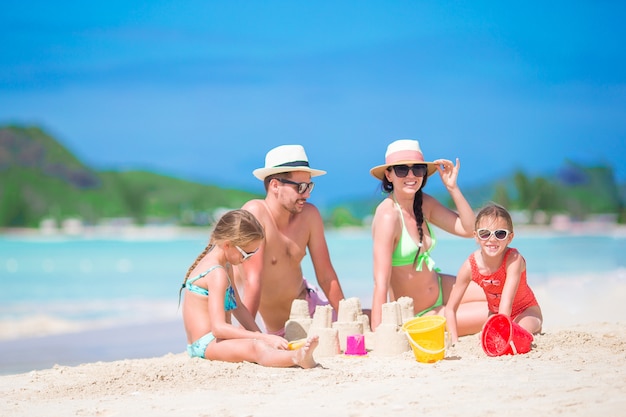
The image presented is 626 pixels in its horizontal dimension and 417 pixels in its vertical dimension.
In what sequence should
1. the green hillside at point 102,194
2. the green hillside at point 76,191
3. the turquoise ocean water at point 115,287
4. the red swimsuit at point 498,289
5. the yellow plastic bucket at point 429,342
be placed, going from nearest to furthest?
the yellow plastic bucket at point 429,342 < the red swimsuit at point 498,289 < the turquoise ocean water at point 115,287 < the green hillside at point 102,194 < the green hillside at point 76,191

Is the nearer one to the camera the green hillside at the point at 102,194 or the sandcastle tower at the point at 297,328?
the sandcastle tower at the point at 297,328

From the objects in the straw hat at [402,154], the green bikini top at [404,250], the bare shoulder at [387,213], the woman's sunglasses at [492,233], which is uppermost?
the straw hat at [402,154]

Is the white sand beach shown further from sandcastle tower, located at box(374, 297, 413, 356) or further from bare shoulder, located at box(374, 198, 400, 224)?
bare shoulder, located at box(374, 198, 400, 224)

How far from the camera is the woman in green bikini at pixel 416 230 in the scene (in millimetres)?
5578

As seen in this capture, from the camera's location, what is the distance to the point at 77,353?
25.0ft

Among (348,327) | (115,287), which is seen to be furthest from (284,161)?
(115,287)

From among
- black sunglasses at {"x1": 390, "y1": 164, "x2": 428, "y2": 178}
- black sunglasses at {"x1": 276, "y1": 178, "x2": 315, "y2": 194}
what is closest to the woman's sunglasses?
black sunglasses at {"x1": 390, "y1": 164, "x2": 428, "y2": 178}

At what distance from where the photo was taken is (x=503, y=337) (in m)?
4.70

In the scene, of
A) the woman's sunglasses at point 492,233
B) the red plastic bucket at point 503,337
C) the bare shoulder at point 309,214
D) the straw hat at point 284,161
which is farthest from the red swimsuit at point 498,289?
the straw hat at point 284,161

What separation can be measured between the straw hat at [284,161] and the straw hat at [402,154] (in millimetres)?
541

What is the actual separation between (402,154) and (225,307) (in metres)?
1.83

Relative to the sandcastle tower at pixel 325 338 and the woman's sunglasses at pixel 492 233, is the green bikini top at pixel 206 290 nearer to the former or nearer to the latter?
the sandcastle tower at pixel 325 338

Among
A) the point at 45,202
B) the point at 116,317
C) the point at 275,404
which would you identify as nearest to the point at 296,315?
the point at 275,404

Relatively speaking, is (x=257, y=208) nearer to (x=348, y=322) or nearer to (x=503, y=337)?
(x=348, y=322)
